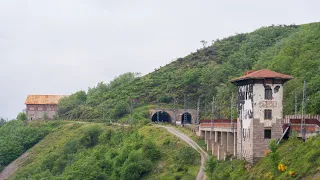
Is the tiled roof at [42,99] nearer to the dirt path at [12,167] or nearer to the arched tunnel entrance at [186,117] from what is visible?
the dirt path at [12,167]

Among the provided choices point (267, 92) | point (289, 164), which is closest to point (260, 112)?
point (267, 92)

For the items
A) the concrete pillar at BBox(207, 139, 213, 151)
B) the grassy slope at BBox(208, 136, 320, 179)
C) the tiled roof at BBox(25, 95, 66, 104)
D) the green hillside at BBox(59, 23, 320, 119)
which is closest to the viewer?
the grassy slope at BBox(208, 136, 320, 179)

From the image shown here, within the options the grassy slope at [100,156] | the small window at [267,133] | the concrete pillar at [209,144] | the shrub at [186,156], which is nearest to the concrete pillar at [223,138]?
the grassy slope at [100,156]

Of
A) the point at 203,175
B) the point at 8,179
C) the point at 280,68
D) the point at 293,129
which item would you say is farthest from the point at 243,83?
the point at 8,179

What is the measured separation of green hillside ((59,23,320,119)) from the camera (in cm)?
8294

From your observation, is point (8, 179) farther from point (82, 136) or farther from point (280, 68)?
point (280, 68)

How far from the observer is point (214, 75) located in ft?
395

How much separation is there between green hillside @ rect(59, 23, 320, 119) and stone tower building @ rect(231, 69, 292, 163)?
14.8 meters

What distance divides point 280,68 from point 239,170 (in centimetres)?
Result: 3501

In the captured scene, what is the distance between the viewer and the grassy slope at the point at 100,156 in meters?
66.8

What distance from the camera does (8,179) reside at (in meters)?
98.8

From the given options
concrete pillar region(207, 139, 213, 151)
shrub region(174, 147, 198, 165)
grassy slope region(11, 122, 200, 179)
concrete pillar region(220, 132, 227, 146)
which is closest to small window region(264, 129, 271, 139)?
concrete pillar region(220, 132, 227, 146)

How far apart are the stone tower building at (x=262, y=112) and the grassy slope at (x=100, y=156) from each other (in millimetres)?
11047

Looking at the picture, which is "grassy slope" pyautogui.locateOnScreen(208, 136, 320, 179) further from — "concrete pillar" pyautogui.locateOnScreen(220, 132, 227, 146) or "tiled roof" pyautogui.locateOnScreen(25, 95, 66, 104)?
"tiled roof" pyautogui.locateOnScreen(25, 95, 66, 104)
